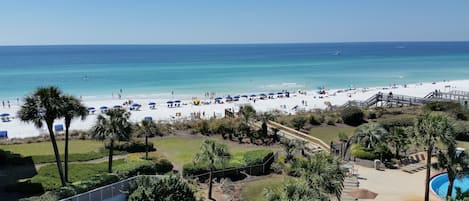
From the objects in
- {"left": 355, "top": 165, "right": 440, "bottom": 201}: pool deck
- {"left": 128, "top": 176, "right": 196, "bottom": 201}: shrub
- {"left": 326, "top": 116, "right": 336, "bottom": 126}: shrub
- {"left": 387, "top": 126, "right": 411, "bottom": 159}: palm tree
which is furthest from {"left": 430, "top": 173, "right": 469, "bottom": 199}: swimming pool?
{"left": 326, "top": 116, "right": 336, "bottom": 126}: shrub

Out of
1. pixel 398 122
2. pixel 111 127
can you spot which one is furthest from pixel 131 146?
pixel 398 122

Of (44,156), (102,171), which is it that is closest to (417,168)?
(102,171)

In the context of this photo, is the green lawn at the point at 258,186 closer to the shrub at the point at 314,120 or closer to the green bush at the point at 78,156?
the green bush at the point at 78,156

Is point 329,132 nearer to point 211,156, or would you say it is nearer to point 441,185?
point 441,185

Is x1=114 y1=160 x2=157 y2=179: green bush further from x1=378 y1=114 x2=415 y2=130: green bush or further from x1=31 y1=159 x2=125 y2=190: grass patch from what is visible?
x1=378 y1=114 x2=415 y2=130: green bush

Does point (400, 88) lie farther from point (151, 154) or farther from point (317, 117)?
point (151, 154)
